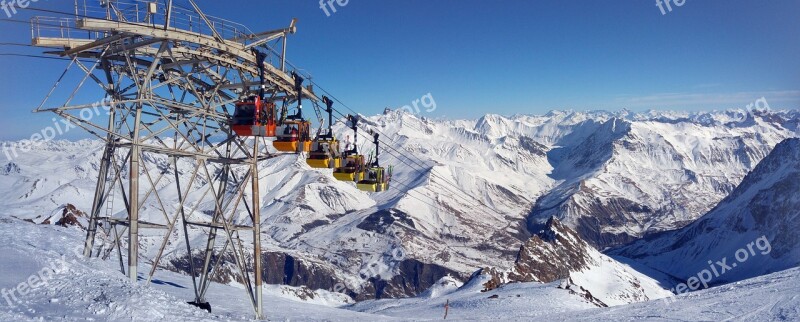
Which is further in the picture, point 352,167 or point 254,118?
point 352,167

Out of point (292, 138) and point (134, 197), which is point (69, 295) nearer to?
point (134, 197)

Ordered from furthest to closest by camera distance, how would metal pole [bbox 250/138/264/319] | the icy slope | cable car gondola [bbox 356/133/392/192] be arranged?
cable car gondola [bbox 356/133/392/192], metal pole [bbox 250/138/264/319], the icy slope

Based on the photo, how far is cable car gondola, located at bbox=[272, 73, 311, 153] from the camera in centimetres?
2634

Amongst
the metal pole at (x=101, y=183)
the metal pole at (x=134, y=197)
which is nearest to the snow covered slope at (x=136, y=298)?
the metal pole at (x=134, y=197)

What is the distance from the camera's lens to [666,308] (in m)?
30.8

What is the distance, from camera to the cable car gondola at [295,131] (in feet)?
86.4

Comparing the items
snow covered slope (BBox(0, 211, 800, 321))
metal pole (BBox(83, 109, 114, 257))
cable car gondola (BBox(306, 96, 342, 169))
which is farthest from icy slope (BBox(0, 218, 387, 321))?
cable car gondola (BBox(306, 96, 342, 169))

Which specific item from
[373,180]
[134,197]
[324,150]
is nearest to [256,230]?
[134,197]

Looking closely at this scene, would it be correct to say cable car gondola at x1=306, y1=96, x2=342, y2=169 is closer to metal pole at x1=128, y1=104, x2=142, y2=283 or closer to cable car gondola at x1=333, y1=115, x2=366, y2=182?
cable car gondola at x1=333, y1=115, x2=366, y2=182

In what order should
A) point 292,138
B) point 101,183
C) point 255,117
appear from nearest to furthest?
point 255,117, point 101,183, point 292,138

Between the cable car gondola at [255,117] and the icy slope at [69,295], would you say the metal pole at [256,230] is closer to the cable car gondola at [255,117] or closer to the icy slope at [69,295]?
the cable car gondola at [255,117]

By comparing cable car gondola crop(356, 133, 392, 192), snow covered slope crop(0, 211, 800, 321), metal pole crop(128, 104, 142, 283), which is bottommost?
snow covered slope crop(0, 211, 800, 321)

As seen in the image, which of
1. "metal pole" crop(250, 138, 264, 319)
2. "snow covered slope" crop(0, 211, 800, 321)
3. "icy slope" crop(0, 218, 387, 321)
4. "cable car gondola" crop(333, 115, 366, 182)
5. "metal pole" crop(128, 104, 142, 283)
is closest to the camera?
"icy slope" crop(0, 218, 387, 321)

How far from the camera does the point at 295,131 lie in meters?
26.7
